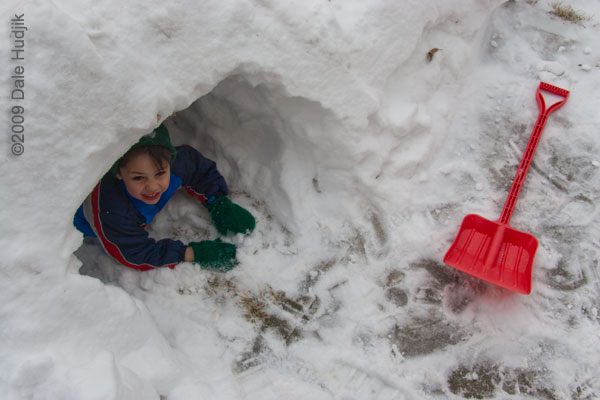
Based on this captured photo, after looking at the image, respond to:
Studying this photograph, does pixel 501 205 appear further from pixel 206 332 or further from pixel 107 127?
pixel 107 127

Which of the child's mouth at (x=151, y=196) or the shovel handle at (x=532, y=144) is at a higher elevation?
the shovel handle at (x=532, y=144)

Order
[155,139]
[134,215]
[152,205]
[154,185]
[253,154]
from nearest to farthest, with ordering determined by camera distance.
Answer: [155,139] < [154,185] < [134,215] < [152,205] < [253,154]

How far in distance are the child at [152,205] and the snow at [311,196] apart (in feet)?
0.30

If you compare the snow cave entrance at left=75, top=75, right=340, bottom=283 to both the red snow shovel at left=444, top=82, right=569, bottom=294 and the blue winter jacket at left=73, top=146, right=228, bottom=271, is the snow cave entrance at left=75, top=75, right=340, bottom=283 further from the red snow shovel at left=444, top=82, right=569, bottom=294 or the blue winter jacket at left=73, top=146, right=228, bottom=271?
the red snow shovel at left=444, top=82, right=569, bottom=294

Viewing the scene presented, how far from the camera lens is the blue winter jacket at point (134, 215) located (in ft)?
6.01

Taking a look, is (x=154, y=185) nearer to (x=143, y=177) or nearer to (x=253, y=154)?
(x=143, y=177)

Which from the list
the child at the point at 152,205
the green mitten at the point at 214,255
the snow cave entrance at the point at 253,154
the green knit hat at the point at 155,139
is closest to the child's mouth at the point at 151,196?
the child at the point at 152,205

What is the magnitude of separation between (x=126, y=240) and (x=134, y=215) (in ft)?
0.36

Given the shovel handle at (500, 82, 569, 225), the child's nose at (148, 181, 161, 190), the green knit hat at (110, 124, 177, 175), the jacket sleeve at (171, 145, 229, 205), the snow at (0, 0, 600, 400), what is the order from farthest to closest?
the jacket sleeve at (171, 145, 229, 205)
the shovel handle at (500, 82, 569, 225)
the child's nose at (148, 181, 161, 190)
the green knit hat at (110, 124, 177, 175)
the snow at (0, 0, 600, 400)

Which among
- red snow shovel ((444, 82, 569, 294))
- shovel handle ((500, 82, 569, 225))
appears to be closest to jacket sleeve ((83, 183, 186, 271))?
red snow shovel ((444, 82, 569, 294))

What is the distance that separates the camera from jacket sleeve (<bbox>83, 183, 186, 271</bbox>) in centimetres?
183

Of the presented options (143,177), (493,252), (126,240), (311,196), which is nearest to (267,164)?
(311,196)

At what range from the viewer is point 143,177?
1.77m

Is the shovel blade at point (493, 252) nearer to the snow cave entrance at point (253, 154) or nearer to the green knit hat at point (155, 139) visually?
the snow cave entrance at point (253, 154)
